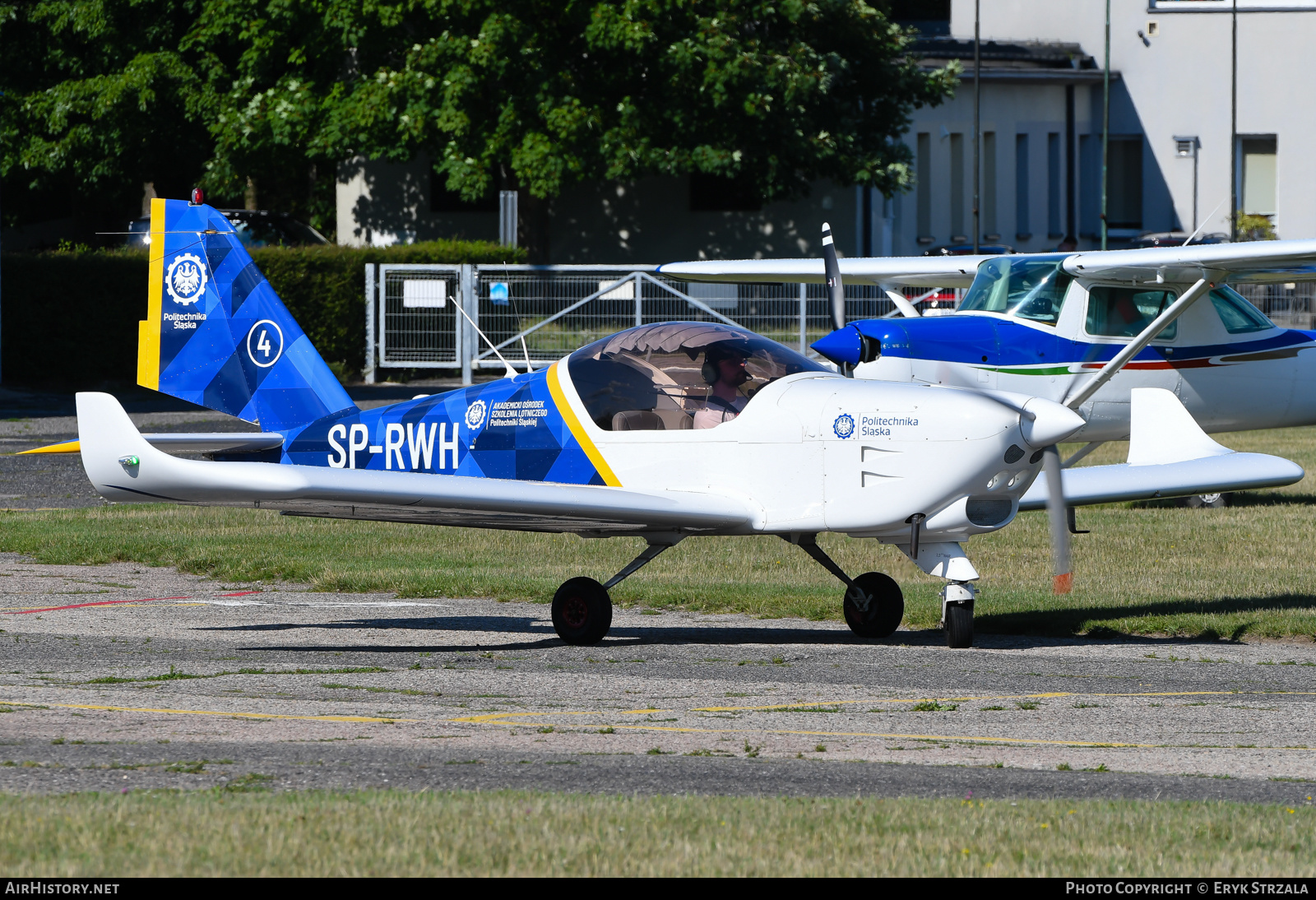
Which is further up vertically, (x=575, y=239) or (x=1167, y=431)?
(x=575, y=239)

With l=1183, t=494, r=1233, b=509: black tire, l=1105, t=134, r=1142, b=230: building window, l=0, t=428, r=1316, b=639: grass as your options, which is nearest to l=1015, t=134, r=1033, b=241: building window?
l=1105, t=134, r=1142, b=230: building window

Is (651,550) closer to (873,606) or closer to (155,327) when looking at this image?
(873,606)

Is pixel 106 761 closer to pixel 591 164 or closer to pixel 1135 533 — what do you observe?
pixel 1135 533

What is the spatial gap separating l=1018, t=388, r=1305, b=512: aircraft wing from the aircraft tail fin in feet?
15.7

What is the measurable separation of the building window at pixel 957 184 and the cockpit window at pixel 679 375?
4050cm

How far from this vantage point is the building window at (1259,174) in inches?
2181

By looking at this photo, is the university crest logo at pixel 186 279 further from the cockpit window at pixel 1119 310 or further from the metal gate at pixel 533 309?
the metal gate at pixel 533 309

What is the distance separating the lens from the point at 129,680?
29.9 ft

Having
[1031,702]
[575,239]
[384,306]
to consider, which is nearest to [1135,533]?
[1031,702]

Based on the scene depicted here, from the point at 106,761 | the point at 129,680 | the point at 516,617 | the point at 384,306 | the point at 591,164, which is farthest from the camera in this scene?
the point at 591,164

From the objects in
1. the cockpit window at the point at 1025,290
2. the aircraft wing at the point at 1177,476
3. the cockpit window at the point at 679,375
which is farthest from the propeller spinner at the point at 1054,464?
the cockpit window at the point at 1025,290

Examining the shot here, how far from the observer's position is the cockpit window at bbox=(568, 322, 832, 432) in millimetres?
10586

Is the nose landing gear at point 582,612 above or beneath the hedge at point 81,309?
beneath
